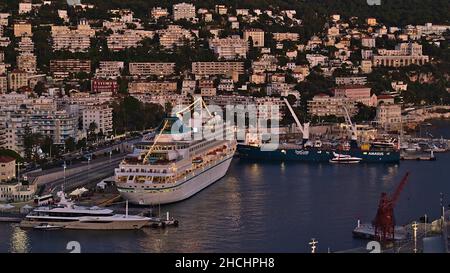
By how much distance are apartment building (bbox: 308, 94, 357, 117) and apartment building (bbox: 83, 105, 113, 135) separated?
488 cm

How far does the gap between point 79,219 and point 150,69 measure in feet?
45.3

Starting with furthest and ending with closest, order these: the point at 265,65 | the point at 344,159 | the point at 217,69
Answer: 1. the point at 265,65
2. the point at 217,69
3. the point at 344,159

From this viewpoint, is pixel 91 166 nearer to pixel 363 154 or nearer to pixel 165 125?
pixel 165 125

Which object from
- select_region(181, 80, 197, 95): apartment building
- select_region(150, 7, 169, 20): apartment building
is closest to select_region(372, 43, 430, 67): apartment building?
select_region(150, 7, 169, 20): apartment building

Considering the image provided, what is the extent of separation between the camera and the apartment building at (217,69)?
21.8 m

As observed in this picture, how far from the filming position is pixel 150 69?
21.4 meters

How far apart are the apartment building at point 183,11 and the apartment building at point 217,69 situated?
3713 millimetres

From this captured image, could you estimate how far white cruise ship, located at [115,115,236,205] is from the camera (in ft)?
29.5

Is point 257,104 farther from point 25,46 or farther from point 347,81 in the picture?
point 25,46

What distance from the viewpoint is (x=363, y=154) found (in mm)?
13625

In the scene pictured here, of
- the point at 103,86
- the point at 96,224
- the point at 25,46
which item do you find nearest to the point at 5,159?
the point at 96,224

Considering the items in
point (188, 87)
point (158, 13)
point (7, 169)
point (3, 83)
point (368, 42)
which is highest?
point (158, 13)

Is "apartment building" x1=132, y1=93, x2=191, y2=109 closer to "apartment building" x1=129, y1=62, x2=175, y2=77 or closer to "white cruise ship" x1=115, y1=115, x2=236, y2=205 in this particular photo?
"apartment building" x1=129, y1=62, x2=175, y2=77
